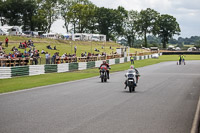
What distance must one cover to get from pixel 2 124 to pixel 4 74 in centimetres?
1744

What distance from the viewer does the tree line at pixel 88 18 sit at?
10294 centimetres

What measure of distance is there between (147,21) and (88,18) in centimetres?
3968

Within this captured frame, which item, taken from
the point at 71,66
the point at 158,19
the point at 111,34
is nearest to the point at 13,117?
the point at 71,66

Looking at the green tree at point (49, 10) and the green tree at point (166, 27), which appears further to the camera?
the green tree at point (166, 27)

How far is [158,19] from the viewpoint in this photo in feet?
486

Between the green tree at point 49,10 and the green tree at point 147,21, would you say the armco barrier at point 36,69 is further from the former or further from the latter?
the green tree at point 147,21

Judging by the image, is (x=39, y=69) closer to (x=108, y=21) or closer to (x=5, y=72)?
(x=5, y=72)

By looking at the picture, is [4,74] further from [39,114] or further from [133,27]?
[133,27]

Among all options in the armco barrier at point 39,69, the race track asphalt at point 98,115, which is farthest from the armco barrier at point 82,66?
the race track asphalt at point 98,115

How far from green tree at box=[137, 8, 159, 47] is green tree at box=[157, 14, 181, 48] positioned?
6395 mm

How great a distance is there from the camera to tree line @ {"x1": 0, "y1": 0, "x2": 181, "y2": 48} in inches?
4053

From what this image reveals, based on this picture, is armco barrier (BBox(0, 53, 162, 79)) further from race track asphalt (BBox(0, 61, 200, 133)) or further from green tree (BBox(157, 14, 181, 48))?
green tree (BBox(157, 14, 181, 48))

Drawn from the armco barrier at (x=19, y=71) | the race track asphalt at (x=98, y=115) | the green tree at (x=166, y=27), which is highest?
the green tree at (x=166, y=27)

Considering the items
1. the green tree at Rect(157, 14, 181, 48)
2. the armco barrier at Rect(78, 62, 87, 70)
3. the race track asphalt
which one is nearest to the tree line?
the green tree at Rect(157, 14, 181, 48)
